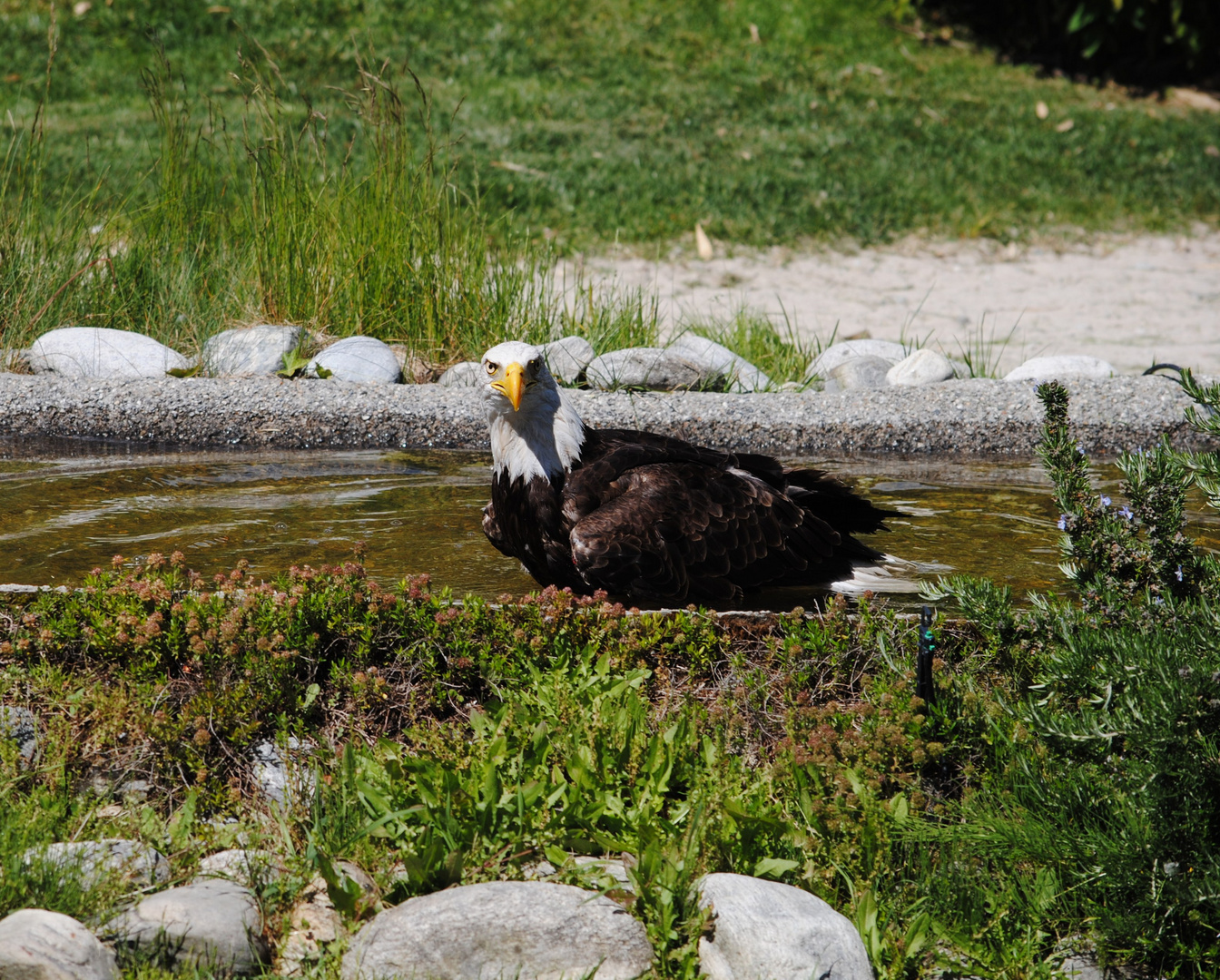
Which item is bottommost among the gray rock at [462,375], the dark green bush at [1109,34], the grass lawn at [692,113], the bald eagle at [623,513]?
the bald eagle at [623,513]

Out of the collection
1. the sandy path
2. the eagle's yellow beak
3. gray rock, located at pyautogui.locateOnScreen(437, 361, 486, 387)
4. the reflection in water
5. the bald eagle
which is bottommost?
the reflection in water

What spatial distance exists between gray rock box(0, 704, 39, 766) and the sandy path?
5.18m

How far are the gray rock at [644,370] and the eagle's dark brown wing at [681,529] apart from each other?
1926 mm

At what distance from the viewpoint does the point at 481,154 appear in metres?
11.1

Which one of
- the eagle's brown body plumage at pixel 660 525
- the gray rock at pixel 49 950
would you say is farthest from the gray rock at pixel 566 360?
the gray rock at pixel 49 950

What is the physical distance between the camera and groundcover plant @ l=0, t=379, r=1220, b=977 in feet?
8.03

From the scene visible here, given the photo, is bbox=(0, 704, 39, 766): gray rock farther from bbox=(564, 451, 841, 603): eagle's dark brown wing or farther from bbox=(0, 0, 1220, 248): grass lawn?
bbox=(0, 0, 1220, 248): grass lawn

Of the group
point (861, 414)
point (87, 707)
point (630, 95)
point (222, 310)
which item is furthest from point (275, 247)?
→ point (630, 95)

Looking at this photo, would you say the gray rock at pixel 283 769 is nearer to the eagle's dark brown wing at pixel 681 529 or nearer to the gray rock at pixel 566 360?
the eagle's dark brown wing at pixel 681 529

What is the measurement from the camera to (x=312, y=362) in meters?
5.98

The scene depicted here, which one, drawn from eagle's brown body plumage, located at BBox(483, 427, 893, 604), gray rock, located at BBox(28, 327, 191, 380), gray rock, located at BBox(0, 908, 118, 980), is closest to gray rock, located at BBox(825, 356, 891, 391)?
eagle's brown body plumage, located at BBox(483, 427, 893, 604)

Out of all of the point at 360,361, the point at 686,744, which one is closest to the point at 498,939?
the point at 686,744

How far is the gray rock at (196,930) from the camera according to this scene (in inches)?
92.0

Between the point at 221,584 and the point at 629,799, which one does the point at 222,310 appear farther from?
the point at 629,799
